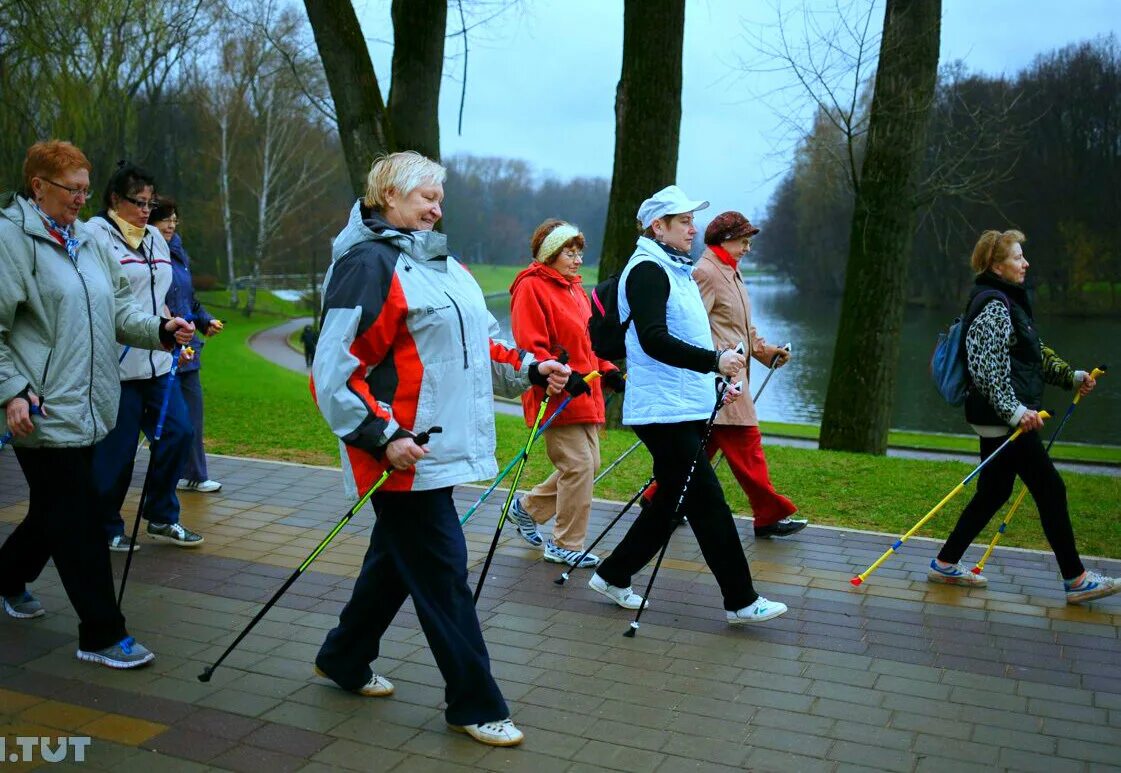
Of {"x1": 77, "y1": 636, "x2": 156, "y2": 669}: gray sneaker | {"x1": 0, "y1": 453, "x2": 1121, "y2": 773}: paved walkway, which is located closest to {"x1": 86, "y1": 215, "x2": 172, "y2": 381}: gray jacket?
{"x1": 0, "y1": 453, "x2": 1121, "y2": 773}: paved walkway

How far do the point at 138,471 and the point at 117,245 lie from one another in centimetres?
288

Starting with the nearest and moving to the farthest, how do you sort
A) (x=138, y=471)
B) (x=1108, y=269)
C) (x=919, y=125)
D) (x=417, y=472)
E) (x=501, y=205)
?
(x=417, y=472) → (x=138, y=471) → (x=919, y=125) → (x=1108, y=269) → (x=501, y=205)

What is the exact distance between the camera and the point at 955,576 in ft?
20.5

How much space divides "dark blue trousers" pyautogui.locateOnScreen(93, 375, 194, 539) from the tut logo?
193 cm

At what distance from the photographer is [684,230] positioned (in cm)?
554

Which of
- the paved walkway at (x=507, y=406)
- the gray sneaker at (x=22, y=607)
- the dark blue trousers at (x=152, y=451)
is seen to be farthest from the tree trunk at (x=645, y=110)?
the gray sneaker at (x=22, y=607)

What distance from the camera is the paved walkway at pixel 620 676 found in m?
4.04

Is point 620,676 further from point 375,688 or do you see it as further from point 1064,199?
point 1064,199

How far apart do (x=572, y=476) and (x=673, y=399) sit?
45.8 inches

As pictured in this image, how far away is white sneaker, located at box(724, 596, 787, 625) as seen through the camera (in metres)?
5.39

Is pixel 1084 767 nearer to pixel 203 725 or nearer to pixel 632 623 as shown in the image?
pixel 632 623

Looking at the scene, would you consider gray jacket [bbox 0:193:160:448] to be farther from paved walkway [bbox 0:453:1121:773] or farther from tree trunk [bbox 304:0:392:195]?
tree trunk [bbox 304:0:392:195]

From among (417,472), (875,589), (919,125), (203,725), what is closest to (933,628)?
(875,589)

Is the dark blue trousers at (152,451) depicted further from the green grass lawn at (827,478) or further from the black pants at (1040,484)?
the black pants at (1040,484)
